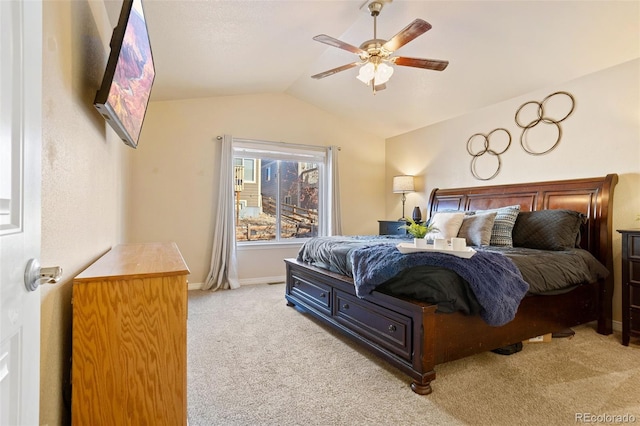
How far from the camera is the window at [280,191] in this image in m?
4.96

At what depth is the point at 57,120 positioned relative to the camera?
4.09ft

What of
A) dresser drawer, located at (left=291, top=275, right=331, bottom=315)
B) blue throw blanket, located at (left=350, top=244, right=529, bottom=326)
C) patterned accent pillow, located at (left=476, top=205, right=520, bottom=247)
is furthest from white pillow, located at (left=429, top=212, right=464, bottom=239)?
dresser drawer, located at (left=291, top=275, right=331, bottom=315)

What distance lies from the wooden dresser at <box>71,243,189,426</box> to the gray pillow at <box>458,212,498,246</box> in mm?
2755

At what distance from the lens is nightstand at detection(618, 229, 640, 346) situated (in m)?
2.51

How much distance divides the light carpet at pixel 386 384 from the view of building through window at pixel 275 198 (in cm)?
239

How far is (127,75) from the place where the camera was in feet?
5.68

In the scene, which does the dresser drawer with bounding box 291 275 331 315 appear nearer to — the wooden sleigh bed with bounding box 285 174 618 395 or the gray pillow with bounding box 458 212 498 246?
the wooden sleigh bed with bounding box 285 174 618 395

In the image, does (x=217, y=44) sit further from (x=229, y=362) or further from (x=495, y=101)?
(x=495, y=101)

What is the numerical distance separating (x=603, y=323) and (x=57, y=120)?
4.07 meters

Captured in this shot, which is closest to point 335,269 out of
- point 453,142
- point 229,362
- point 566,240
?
point 229,362

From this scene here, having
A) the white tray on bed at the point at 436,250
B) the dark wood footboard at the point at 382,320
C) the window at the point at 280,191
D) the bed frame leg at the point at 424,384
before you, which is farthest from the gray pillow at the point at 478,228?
the window at the point at 280,191

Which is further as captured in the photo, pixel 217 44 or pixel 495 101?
pixel 495 101

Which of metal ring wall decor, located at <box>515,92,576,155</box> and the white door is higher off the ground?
metal ring wall decor, located at <box>515,92,576,155</box>

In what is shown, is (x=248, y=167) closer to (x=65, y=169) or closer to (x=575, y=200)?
(x=65, y=169)
